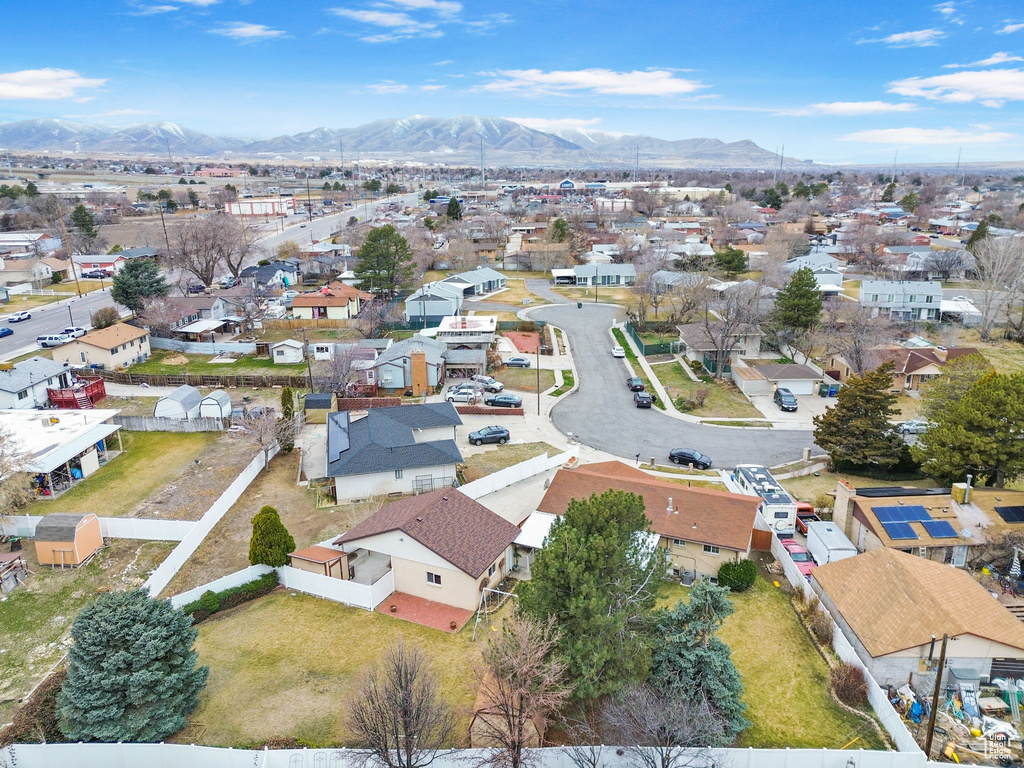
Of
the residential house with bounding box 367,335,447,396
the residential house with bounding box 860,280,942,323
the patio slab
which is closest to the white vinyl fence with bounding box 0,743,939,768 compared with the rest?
the patio slab

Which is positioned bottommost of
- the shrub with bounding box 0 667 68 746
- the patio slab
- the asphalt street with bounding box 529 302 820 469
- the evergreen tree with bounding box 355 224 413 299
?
the asphalt street with bounding box 529 302 820 469

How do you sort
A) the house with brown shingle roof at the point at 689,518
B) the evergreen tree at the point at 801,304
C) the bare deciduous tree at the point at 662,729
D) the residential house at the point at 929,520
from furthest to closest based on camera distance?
the evergreen tree at the point at 801,304
the residential house at the point at 929,520
the house with brown shingle roof at the point at 689,518
the bare deciduous tree at the point at 662,729

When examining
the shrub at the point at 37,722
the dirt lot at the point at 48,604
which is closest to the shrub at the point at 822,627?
the shrub at the point at 37,722

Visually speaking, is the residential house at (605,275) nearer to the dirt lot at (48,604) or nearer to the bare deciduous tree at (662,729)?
the dirt lot at (48,604)

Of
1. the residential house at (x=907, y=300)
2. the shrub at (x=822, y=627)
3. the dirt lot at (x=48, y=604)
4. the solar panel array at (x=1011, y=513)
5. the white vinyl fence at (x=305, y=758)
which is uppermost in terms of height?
the residential house at (x=907, y=300)

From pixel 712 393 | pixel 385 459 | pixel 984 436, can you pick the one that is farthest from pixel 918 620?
pixel 712 393

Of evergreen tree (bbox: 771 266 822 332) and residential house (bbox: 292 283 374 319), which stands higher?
evergreen tree (bbox: 771 266 822 332)

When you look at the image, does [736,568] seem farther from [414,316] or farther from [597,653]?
[414,316]

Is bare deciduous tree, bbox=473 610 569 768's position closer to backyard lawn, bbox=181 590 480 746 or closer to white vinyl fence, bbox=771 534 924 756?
backyard lawn, bbox=181 590 480 746
